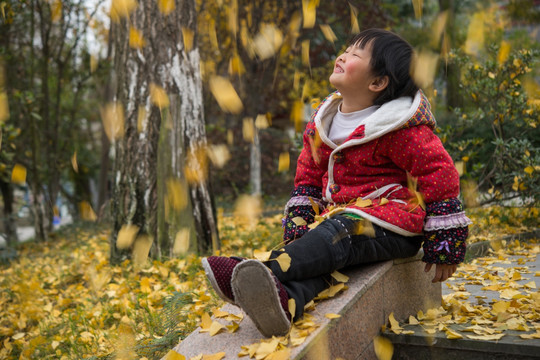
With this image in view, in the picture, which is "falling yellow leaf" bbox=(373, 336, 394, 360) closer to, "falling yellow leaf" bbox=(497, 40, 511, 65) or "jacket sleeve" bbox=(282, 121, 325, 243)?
"jacket sleeve" bbox=(282, 121, 325, 243)

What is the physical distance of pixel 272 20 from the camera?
1049cm

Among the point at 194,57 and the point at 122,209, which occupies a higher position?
the point at 194,57

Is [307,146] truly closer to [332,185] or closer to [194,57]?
[332,185]

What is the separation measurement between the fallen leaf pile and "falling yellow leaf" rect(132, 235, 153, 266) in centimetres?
235

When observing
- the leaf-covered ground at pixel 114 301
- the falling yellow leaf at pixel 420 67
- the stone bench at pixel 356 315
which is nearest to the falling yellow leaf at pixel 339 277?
the stone bench at pixel 356 315

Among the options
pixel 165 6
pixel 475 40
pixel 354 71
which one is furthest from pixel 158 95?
pixel 475 40

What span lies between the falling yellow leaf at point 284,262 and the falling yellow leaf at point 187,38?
2923 mm

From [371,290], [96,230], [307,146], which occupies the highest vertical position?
[307,146]

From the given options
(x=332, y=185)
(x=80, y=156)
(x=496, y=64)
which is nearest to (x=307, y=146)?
(x=332, y=185)

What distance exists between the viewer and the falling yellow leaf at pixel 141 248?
424cm

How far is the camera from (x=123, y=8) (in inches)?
174

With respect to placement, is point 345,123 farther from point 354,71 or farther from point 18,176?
point 18,176

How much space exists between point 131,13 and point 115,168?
50.5 inches

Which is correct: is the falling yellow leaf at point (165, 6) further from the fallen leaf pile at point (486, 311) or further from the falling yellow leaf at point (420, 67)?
the fallen leaf pile at point (486, 311)
